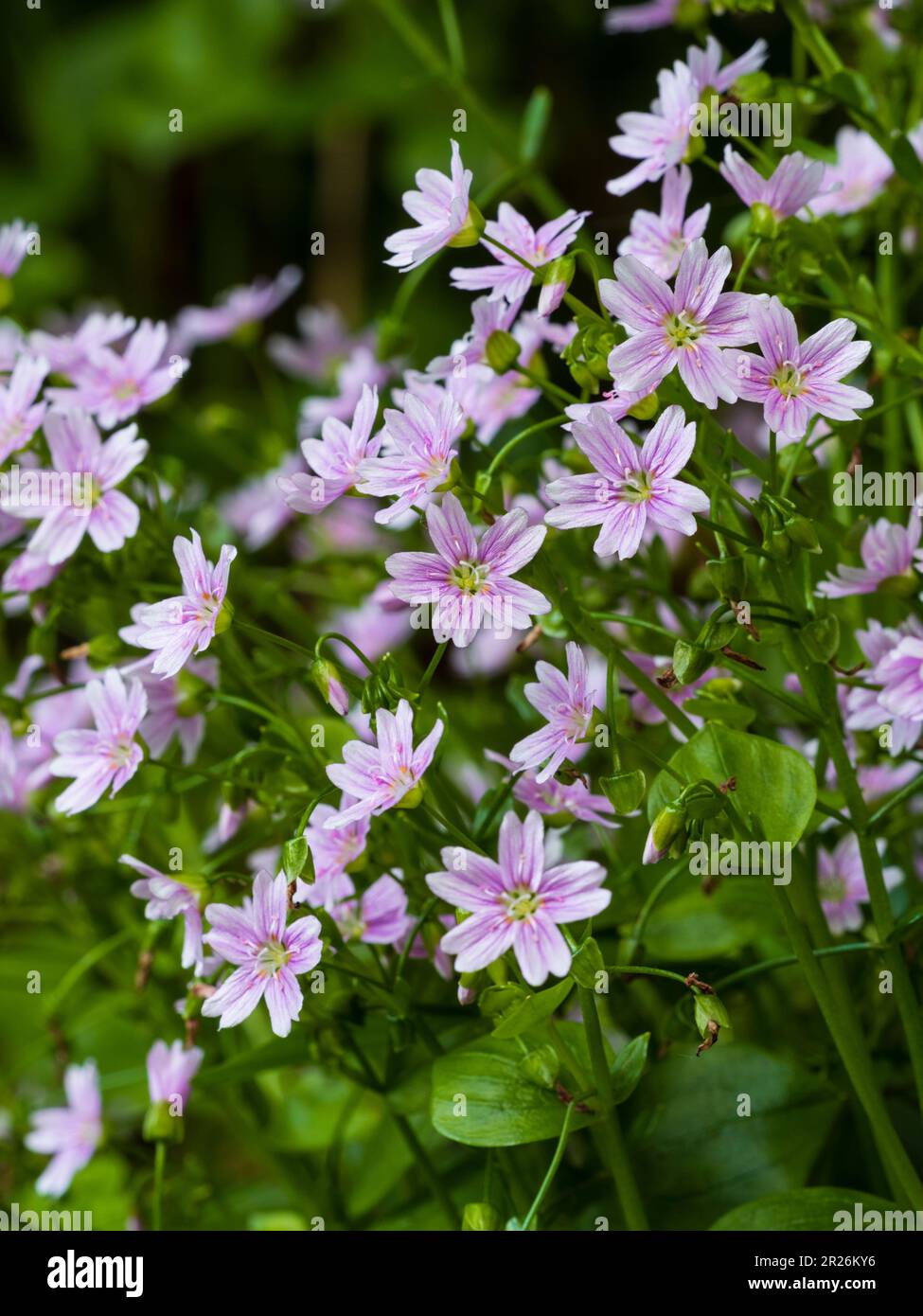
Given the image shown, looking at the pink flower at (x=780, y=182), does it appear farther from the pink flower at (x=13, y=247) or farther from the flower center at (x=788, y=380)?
the pink flower at (x=13, y=247)

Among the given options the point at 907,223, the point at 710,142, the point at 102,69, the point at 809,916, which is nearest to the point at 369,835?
the point at 809,916

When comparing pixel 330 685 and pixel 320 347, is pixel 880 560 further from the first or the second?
pixel 320 347

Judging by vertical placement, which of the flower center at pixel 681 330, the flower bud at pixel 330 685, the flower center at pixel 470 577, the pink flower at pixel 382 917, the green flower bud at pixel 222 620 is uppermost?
the flower center at pixel 681 330

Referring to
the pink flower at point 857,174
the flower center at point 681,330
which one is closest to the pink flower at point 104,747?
A: the flower center at point 681,330

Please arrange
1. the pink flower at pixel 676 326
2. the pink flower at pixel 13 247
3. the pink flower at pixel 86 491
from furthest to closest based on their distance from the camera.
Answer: the pink flower at pixel 13 247, the pink flower at pixel 86 491, the pink flower at pixel 676 326

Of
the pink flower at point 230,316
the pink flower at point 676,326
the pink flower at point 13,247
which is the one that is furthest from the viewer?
the pink flower at point 230,316

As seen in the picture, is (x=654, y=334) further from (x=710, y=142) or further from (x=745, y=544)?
(x=710, y=142)

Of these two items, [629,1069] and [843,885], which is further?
[843,885]

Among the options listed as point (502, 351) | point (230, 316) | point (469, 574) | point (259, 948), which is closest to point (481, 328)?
point (502, 351)
